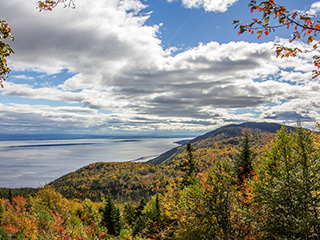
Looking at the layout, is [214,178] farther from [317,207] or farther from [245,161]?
[245,161]

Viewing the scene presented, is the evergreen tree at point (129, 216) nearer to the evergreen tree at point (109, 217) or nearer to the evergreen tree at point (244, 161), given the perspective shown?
the evergreen tree at point (109, 217)

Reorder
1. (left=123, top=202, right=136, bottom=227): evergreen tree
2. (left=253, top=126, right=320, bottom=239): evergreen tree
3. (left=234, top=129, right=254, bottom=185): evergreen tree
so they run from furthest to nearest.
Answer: (left=123, top=202, right=136, bottom=227): evergreen tree, (left=234, top=129, right=254, bottom=185): evergreen tree, (left=253, top=126, right=320, bottom=239): evergreen tree

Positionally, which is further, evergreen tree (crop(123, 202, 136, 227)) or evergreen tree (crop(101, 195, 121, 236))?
evergreen tree (crop(123, 202, 136, 227))

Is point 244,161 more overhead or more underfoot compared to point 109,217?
more overhead

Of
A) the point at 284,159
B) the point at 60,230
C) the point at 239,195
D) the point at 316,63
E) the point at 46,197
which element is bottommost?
the point at 46,197

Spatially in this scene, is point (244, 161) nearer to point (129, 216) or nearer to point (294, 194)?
point (294, 194)

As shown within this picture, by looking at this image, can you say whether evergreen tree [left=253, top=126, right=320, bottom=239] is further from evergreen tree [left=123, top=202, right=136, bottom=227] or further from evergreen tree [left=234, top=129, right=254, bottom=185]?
evergreen tree [left=123, top=202, right=136, bottom=227]

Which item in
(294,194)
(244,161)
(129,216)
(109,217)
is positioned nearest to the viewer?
(294,194)

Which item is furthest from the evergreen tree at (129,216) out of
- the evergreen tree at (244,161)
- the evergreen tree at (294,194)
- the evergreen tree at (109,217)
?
the evergreen tree at (294,194)

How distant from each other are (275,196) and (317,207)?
1.99m

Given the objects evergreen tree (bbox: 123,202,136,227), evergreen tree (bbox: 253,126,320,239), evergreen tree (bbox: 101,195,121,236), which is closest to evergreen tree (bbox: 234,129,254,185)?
evergreen tree (bbox: 253,126,320,239)

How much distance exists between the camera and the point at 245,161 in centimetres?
3634

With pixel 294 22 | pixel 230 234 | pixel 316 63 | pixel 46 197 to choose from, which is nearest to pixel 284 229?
pixel 230 234

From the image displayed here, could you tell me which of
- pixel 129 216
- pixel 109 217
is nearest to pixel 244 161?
pixel 109 217
